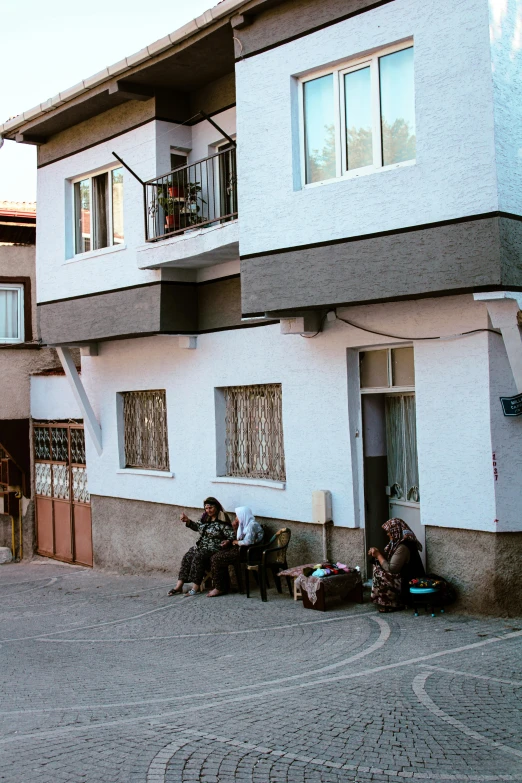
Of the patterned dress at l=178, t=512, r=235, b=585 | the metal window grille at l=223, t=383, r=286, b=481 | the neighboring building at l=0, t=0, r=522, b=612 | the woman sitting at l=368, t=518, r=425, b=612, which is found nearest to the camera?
the neighboring building at l=0, t=0, r=522, b=612

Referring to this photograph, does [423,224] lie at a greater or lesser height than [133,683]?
greater

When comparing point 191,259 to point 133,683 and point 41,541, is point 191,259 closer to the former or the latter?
point 133,683

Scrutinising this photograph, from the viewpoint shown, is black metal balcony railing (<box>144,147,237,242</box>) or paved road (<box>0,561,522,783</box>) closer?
paved road (<box>0,561,522,783</box>)

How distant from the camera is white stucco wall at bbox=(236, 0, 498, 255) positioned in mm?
9117

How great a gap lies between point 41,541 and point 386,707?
13657mm

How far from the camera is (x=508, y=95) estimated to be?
9.24m

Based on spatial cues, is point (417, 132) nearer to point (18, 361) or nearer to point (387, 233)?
point (387, 233)

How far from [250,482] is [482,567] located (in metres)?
4.21

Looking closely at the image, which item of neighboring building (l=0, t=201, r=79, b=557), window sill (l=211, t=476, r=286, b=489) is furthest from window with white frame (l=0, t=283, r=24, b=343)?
window sill (l=211, t=476, r=286, b=489)

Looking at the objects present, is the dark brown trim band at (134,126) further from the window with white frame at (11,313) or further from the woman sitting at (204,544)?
the woman sitting at (204,544)

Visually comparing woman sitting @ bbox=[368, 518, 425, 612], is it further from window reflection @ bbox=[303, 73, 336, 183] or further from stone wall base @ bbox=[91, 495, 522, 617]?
window reflection @ bbox=[303, 73, 336, 183]

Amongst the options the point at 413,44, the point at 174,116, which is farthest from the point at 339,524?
the point at 174,116

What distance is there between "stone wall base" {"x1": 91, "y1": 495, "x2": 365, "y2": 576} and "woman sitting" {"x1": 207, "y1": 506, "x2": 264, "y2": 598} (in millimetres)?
475

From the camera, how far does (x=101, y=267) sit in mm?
15117
